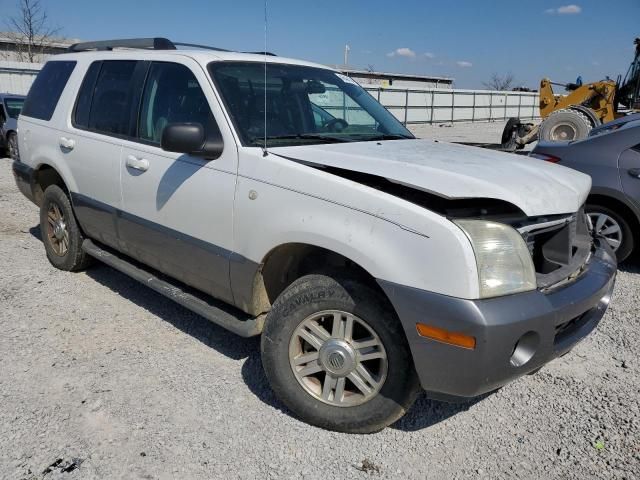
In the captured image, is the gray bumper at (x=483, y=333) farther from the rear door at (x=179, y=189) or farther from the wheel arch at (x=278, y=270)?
the rear door at (x=179, y=189)

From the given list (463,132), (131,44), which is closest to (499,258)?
(131,44)

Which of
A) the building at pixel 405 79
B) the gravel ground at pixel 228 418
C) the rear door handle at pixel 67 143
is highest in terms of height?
the building at pixel 405 79

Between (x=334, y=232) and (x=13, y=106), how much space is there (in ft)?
43.2

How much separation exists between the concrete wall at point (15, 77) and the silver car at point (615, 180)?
61.5 feet

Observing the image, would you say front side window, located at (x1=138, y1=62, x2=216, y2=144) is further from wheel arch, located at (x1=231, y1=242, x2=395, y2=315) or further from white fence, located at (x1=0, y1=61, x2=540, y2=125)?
white fence, located at (x1=0, y1=61, x2=540, y2=125)

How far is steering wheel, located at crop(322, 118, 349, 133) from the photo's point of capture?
3.69 m

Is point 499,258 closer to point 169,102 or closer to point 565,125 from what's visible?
point 169,102

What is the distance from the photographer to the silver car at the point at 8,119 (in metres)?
12.6

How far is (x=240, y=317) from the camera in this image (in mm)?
3438

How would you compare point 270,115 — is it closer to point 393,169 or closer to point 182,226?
point 182,226

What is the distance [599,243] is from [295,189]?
2004 millimetres

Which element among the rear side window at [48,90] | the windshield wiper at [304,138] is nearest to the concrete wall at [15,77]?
the rear side window at [48,90]

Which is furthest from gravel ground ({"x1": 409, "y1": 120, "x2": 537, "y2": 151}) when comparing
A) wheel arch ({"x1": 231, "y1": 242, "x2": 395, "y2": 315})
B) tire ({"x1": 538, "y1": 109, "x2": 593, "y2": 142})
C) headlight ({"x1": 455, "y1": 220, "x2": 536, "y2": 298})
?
headlight ({"x1": 455, "y1": 220, "x2": 536, "y2": 298})

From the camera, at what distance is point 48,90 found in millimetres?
5062
